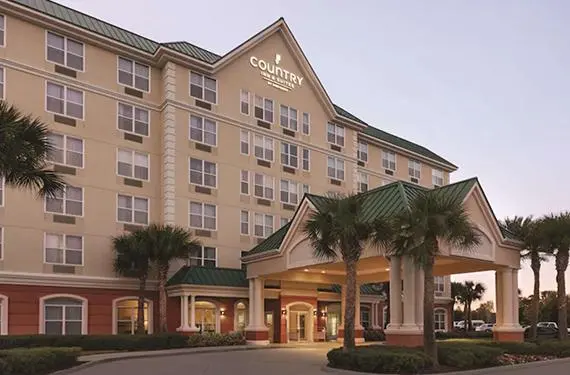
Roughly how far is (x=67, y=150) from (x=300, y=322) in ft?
60.5

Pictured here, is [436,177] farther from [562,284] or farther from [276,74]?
[562,284]

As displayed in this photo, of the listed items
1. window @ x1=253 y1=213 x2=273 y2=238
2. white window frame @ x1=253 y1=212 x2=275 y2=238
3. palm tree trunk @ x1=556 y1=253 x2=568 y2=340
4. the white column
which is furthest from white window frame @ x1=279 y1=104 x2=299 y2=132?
the white column

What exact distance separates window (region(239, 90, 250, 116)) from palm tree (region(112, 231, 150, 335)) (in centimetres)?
1193

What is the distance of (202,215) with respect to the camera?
39781 mm

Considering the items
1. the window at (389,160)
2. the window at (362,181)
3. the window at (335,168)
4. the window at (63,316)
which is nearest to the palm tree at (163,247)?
the window at (63,316)

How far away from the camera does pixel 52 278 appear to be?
33.0 meters

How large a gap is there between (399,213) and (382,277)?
16113 mm

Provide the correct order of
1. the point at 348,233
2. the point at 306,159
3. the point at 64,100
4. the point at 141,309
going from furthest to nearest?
the point at 306,159
the point at 64,100
the point at 141,309
the point at 348,233

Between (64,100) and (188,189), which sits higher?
(64,100)

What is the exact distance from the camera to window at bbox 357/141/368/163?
5281cm

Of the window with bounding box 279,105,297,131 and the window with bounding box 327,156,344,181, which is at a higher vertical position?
the window with bounding box 279,105,297,131

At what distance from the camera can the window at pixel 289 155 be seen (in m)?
44.7

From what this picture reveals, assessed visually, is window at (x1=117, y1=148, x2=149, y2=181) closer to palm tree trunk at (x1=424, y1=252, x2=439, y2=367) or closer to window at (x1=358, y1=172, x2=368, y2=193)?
A: window at (x1=358, y1=172, x2=368, y2=193)

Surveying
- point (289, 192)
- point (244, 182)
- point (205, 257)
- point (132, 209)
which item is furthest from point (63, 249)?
point (289, 192)
